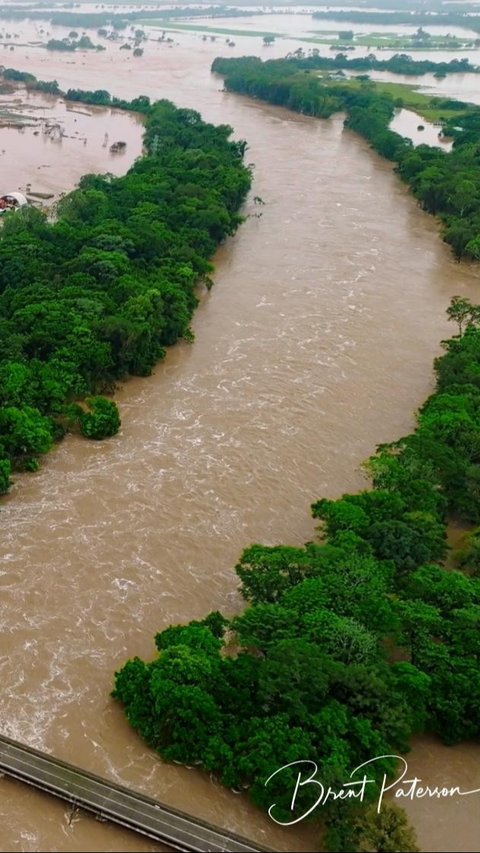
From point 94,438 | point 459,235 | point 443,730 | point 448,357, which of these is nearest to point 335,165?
point 459,235

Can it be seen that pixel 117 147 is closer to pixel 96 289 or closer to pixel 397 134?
pixel 397 134

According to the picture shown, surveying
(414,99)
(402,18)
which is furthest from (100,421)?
(402,18)

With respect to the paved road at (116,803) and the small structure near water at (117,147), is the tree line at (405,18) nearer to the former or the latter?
the small structure near water at (117,147)

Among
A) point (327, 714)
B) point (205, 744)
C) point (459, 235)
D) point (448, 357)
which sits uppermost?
point (459, 235)

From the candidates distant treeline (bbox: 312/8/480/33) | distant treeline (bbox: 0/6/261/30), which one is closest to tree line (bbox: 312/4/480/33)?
distant treeline (bbox: 312/8/480/33)

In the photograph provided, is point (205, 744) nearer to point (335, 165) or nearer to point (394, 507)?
point (394, 507)

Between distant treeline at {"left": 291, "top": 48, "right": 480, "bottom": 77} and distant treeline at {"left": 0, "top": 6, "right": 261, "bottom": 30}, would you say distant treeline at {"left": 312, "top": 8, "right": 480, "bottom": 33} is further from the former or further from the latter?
distant treeline at {"left": 291, "top": 48, "right": 480, "bottom": 77}

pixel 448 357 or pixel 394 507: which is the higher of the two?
pixel 448 357
